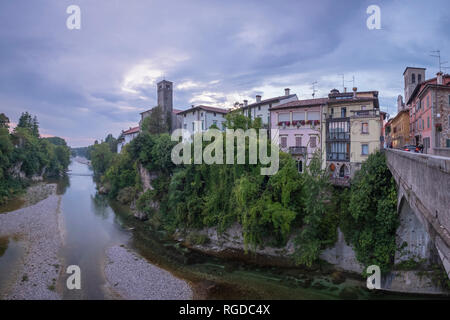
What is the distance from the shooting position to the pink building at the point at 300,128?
86.4 ft

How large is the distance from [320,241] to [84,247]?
1767 cm

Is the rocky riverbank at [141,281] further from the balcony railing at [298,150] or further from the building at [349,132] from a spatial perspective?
the balcony railing at [298,150]

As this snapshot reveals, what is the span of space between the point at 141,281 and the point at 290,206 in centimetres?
1061

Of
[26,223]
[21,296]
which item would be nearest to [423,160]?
[21,296]

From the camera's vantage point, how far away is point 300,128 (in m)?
27.2

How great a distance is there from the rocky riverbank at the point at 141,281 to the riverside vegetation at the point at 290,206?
5.71m

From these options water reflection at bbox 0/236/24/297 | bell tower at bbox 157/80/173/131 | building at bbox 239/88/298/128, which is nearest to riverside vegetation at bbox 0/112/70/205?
water reflection at bbox 0/236/24/297

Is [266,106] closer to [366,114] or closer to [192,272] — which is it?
[366,114]

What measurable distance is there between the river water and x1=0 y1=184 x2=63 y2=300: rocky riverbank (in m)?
0.69

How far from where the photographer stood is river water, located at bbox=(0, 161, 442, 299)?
44.2 ft
